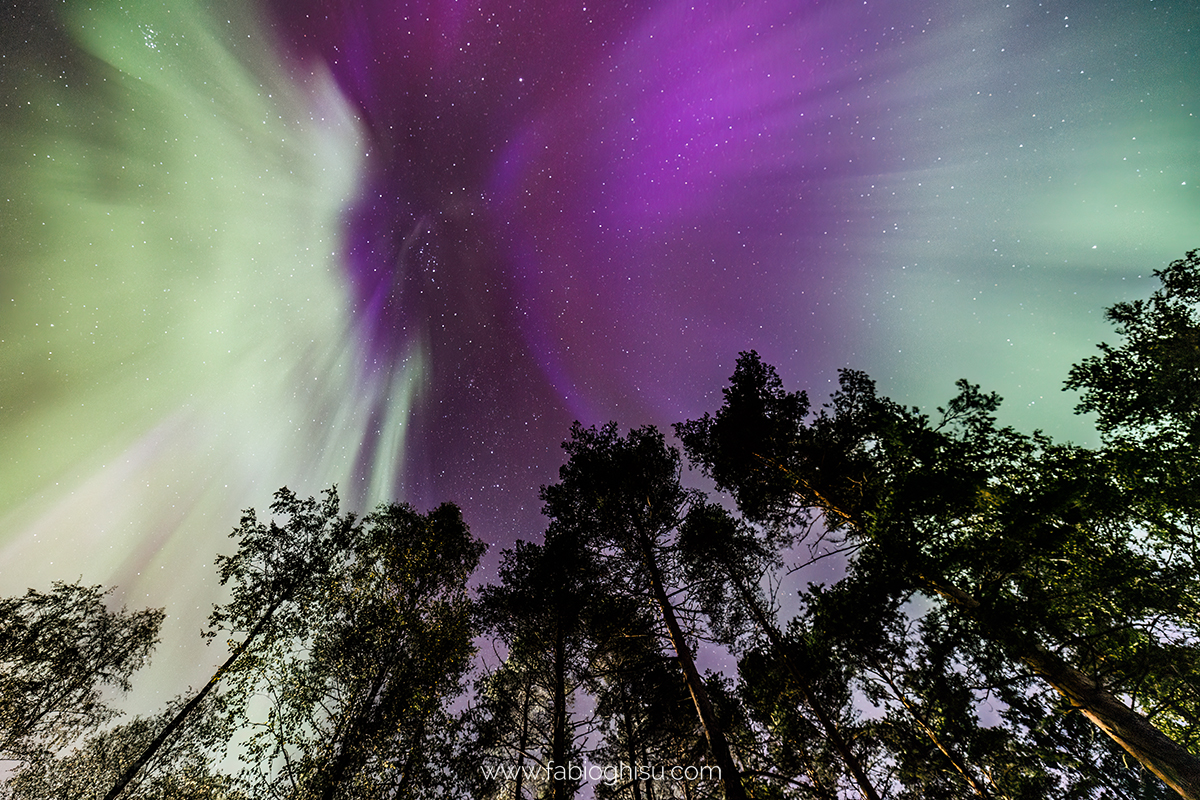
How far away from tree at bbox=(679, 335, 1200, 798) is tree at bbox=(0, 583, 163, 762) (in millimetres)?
33210

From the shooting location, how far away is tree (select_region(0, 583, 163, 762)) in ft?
53.0

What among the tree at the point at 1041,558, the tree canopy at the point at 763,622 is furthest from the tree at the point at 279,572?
the tree at the point at 1041,558

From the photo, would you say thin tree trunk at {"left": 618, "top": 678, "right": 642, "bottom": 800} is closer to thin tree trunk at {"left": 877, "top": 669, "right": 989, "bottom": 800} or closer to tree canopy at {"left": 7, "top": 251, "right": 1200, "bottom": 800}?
tree canopy at {"left": 7, "top": 251, "right": 1200, "bottom": 800}

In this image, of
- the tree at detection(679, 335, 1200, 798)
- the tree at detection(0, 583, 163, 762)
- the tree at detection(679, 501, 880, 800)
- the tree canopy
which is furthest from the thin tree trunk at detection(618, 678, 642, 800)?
the tree at detection(0, 583, 163, 762)

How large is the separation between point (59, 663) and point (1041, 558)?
121 feet

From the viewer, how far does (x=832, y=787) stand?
42.1 ft

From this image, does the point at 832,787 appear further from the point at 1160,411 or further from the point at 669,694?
the point at 1160,411

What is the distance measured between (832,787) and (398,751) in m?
14.4

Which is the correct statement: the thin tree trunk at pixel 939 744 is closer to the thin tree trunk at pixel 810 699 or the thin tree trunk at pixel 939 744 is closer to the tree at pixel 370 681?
the thin tree trunk at pixel 810 699

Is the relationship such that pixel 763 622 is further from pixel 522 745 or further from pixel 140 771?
pixel 140 771

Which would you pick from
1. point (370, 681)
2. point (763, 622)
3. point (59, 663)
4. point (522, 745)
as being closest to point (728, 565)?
point (763, 622)

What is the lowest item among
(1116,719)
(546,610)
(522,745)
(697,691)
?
(1116,719)

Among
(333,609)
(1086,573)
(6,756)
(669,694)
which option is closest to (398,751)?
(333,609)

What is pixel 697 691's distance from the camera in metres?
7.84
